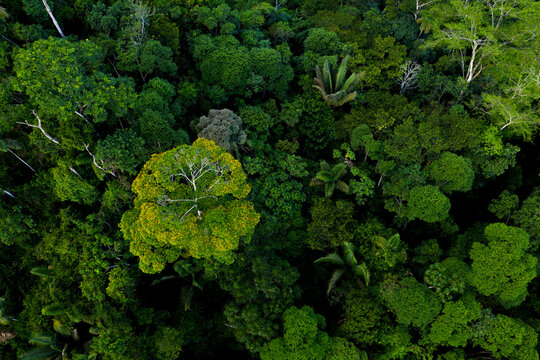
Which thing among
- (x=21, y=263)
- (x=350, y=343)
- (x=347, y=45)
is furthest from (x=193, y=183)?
(x=347, y=45)

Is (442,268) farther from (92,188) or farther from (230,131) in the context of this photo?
(92,188)

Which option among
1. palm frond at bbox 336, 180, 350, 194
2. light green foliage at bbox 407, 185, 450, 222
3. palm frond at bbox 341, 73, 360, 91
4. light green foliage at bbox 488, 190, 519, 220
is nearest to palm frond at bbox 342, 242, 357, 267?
palm frond at bbox 336, 180, 350, 194

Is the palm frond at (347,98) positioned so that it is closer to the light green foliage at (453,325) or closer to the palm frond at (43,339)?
the light green foliage at (453,325)

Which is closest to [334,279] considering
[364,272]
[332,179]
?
[364,272]

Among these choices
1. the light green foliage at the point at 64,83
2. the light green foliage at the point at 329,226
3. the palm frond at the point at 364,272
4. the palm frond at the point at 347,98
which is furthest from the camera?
the palm frond at the point at 347,98

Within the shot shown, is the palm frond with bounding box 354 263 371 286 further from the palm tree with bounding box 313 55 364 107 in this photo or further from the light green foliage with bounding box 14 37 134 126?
the light green foliage with bounding box 14 37 134 126

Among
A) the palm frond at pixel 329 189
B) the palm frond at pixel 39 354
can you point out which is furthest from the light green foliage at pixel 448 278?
the palm frond at pixel 39 354

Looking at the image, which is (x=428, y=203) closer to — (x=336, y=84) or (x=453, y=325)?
(x=453, y=325)
